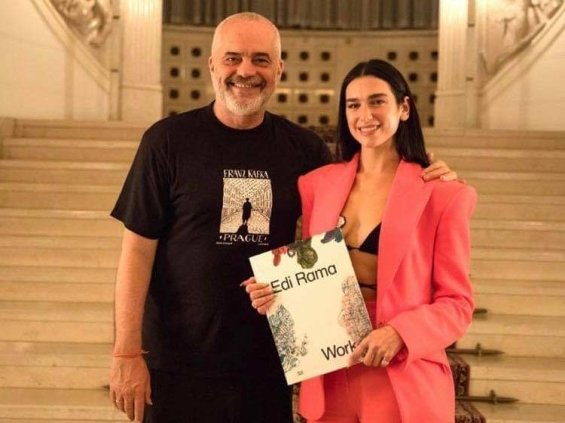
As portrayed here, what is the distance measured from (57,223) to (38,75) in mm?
3885

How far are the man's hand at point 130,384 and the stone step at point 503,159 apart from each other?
17.8 ft

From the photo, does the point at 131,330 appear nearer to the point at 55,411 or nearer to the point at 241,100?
the point at 241,100

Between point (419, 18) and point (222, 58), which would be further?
point (419, 18)

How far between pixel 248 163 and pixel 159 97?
812 cm

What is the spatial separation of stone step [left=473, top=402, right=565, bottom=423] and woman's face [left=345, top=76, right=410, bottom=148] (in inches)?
96.0

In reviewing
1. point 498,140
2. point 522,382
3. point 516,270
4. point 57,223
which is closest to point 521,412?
point 522,382

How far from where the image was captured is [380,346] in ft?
6.00

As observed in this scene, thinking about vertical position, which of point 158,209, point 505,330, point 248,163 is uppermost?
point 248,163

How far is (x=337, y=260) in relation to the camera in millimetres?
1890

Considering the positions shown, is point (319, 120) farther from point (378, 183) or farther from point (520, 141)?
point (378, 183)

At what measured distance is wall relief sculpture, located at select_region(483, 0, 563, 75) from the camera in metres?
9.26

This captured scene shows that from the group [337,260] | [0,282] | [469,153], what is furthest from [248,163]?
[469,153]

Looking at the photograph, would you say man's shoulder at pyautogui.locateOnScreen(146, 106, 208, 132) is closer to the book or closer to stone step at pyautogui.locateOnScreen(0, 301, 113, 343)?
the book

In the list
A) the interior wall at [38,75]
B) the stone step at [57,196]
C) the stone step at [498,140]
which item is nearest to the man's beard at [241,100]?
the stone step at [57,196]
